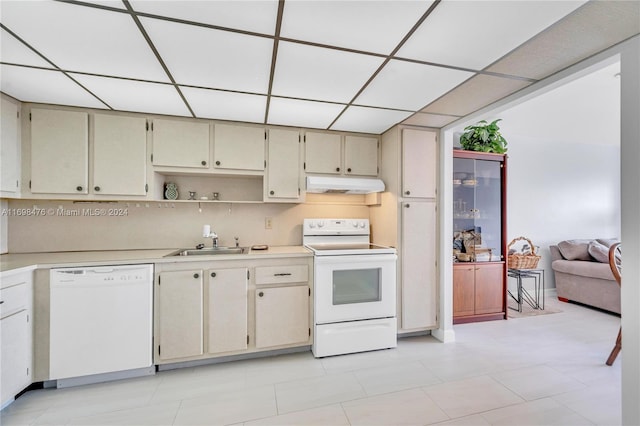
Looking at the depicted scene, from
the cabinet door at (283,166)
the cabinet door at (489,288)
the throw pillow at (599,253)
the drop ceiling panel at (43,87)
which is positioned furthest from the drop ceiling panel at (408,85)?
the throw pillow at (599,253)

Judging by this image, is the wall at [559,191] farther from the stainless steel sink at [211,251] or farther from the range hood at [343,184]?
the stainless steel sink at [211,251]

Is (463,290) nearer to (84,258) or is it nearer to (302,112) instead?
(302,112)

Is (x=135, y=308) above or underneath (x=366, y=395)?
above

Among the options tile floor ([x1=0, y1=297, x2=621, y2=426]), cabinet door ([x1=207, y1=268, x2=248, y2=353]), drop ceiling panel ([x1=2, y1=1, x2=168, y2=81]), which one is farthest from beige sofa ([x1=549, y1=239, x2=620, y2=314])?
drop ceiling panel ([x1=2, y1=1, x2=168, y2=81])

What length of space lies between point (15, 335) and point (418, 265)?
127 inches

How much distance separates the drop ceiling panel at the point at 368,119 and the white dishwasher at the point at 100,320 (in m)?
2.15

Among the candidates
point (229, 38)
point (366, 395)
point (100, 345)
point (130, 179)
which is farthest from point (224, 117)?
point (366, 395)

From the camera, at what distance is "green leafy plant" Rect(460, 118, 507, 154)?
340cm

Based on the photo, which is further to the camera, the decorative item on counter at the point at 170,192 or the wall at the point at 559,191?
the wall at the point at 559,191

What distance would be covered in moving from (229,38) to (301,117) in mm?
1168

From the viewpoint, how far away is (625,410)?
57.0 inches

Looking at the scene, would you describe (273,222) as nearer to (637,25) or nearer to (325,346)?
(325,346)

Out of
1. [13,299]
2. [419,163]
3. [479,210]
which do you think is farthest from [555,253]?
[13,299]

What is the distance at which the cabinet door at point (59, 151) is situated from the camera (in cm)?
226
